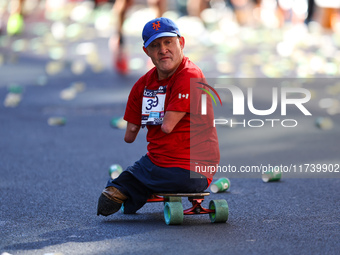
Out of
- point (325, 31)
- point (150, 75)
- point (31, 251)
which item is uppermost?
point (325, 31)

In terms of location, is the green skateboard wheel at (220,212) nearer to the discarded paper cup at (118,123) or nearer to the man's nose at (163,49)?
the man's nose at (163,49)

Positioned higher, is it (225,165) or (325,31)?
(325,31)

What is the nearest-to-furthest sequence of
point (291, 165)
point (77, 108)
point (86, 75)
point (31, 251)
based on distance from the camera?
point (31, 251)
point (291, 165)
point (77, 108)
point (86, 75)

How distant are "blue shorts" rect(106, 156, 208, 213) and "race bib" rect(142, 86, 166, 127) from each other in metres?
0.24

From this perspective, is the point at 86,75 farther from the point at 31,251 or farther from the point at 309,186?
the point at 31,251

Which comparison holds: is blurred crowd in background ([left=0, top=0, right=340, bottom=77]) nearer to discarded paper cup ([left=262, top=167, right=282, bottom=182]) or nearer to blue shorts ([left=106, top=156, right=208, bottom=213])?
discarded paper cup ([left=262, top=167, right=282, bottom=182])

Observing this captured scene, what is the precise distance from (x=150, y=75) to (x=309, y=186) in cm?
145

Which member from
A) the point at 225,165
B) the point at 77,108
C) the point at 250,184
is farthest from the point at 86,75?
the point at 250,184

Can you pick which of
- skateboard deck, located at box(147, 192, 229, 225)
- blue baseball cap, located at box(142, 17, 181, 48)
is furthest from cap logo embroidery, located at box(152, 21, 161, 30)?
skateboard deck, located at box(147, 192, 229, 225)

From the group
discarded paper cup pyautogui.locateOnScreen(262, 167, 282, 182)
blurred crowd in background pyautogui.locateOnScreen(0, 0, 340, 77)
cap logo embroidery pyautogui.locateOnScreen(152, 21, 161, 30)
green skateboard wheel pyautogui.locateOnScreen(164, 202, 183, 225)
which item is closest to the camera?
green skateboard wheel pyautogui.locateOnScreen(164, 202, 183, 225)

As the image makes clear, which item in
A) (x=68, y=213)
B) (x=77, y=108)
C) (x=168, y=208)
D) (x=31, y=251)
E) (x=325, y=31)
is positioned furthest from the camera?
(x=325, y=31)

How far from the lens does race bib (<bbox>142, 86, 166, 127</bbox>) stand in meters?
3.61

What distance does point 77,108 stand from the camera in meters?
7.55

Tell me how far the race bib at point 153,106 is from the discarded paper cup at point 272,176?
4.17 ft
